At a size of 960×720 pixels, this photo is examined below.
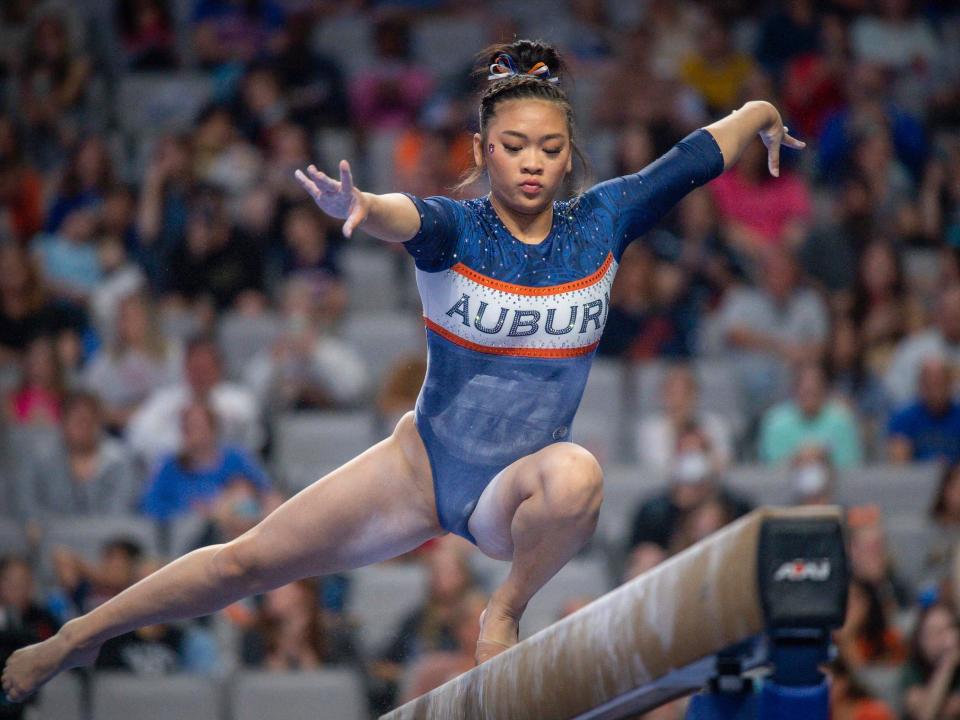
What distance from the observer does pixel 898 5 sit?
32.0ft

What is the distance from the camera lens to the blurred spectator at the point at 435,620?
5.93m

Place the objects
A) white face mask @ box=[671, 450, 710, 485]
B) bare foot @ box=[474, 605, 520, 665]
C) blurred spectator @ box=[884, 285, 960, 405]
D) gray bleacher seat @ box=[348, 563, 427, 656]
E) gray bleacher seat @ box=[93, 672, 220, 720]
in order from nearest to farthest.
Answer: bare foot @ box=[474, 605, 520, 665] < gray bleacher seat @ box=[93, 672, 220, 720] < gray bleacher seat @ box=[348, 563, 427, 656] < white face mask @ box=[671, 450, 710, 485] < blurred spectator @ box=[884, 285, 960, 405]

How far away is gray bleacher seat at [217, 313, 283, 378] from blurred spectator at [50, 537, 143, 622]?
1.71m

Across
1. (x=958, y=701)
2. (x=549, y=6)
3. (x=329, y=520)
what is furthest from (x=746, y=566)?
(x=549, y=6)

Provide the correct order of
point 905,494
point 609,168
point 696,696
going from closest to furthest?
point 696,696 → point 905,494 → point 609,168

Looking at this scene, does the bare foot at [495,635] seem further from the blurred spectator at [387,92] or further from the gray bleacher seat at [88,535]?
the blurred spectator at [387,92]

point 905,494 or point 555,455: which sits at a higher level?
point 555,455

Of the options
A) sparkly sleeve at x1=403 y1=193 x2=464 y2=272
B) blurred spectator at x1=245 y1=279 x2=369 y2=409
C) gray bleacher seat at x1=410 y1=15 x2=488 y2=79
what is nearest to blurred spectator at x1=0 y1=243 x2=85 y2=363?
blurred spectator at x1=245 y1=279 x2=369 y2=409

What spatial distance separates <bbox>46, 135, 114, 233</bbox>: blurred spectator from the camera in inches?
327

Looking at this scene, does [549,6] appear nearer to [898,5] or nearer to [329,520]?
[898,5]

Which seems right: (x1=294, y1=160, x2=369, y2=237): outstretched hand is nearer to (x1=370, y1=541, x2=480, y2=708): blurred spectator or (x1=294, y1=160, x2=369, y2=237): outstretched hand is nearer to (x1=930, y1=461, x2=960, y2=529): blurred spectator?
(x1=370, y1=541, x2=480, y2=708): blurred spectator

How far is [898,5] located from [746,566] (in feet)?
28.2

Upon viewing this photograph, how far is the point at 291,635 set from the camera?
5926 mm

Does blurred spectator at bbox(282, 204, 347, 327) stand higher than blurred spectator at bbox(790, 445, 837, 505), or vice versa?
blurred spectator at bbox(282, 204, 347, 327)
